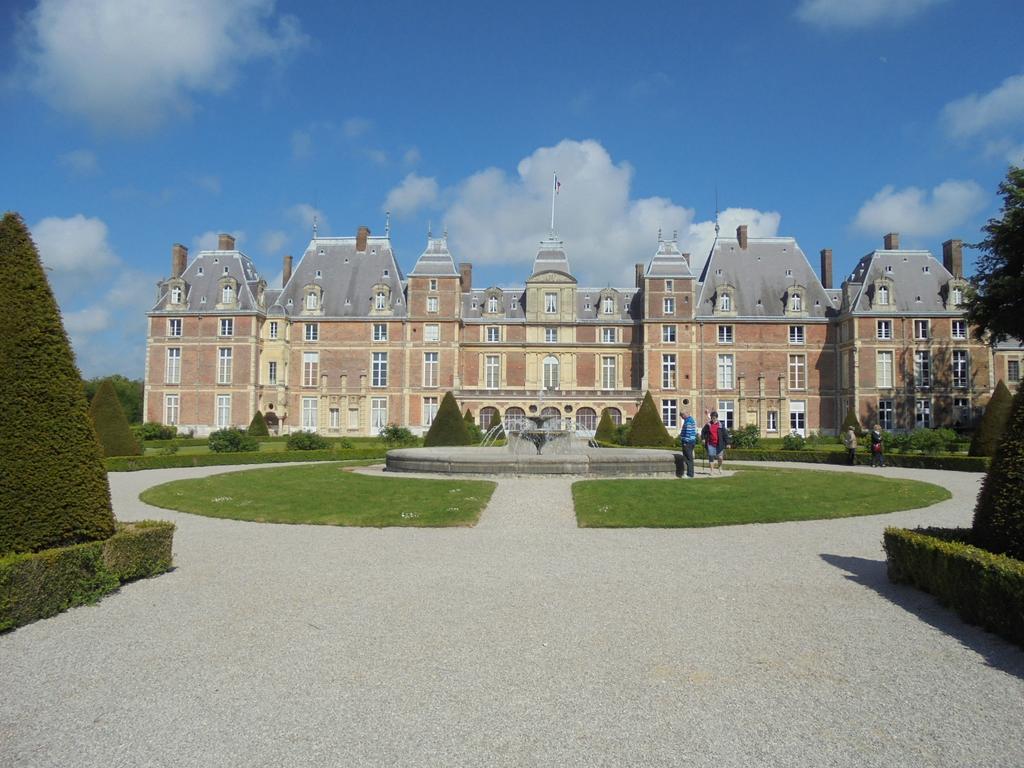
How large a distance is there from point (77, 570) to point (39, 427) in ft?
4.90

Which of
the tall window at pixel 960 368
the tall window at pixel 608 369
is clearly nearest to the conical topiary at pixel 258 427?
the tall window at pixel 608 369

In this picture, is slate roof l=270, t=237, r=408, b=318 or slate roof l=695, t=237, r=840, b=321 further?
slate roof l=270, t=237, r=408, b=318

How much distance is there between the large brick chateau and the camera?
150 ft

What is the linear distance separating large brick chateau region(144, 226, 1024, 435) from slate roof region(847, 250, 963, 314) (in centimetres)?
11

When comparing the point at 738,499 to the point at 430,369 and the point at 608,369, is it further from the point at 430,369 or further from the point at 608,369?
the point at 608,369

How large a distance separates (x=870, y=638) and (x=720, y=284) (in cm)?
4492

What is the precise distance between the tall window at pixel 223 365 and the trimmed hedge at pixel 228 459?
20.2 m

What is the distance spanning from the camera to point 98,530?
7.71m

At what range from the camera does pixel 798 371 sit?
48312 mm

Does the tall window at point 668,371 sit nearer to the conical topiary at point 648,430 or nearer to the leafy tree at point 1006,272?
the conical topiary at point 648,430

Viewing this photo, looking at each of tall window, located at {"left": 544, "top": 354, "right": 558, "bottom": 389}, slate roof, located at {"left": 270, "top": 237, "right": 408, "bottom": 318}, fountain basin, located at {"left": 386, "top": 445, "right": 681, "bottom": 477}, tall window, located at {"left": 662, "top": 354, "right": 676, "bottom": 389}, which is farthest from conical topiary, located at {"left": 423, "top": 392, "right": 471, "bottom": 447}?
tall window, located at {"left": 662, "top": 354, "right": 676, "bottom": 389}

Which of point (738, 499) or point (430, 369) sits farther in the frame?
point (430, 369)

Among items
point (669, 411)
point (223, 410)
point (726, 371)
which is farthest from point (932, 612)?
point (223, 410)

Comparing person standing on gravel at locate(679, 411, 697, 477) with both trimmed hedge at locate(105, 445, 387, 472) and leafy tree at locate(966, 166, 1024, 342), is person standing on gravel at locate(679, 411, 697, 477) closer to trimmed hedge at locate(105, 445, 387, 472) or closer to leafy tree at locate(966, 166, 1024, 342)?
→ trimmed hedge at locate(105, 445, 387, 472)
